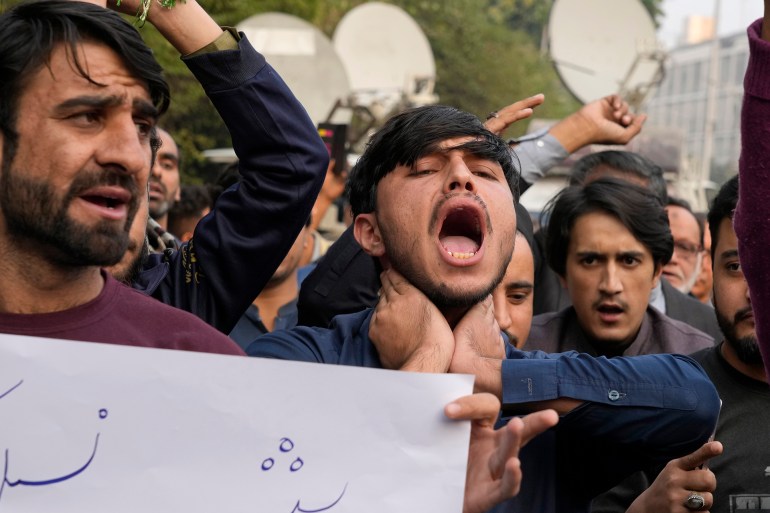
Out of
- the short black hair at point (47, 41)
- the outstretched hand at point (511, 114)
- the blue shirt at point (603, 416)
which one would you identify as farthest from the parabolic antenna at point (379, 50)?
the short black hair at point (47, 41)

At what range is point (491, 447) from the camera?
96.7 inches

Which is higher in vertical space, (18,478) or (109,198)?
(109,198)

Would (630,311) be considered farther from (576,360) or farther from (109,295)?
(109,295)

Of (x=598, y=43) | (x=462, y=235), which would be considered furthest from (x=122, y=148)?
(x=598, y=43)

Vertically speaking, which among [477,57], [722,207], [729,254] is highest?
[722,207]

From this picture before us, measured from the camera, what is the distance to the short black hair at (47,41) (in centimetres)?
249

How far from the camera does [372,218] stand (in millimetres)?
3199

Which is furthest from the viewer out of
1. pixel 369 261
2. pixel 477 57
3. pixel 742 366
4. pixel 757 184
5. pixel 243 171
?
pixel 477 57

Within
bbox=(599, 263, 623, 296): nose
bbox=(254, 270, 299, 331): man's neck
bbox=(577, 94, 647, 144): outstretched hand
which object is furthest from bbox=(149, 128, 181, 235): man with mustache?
bbox=(599, 263, 623, 296): nose

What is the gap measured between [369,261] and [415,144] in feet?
3.69

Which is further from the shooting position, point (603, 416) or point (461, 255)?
point (461, 255)

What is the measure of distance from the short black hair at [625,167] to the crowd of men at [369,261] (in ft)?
6.06

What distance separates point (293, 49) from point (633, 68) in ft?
14.8

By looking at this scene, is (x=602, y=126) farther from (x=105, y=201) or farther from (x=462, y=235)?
(x=105, y=201)
